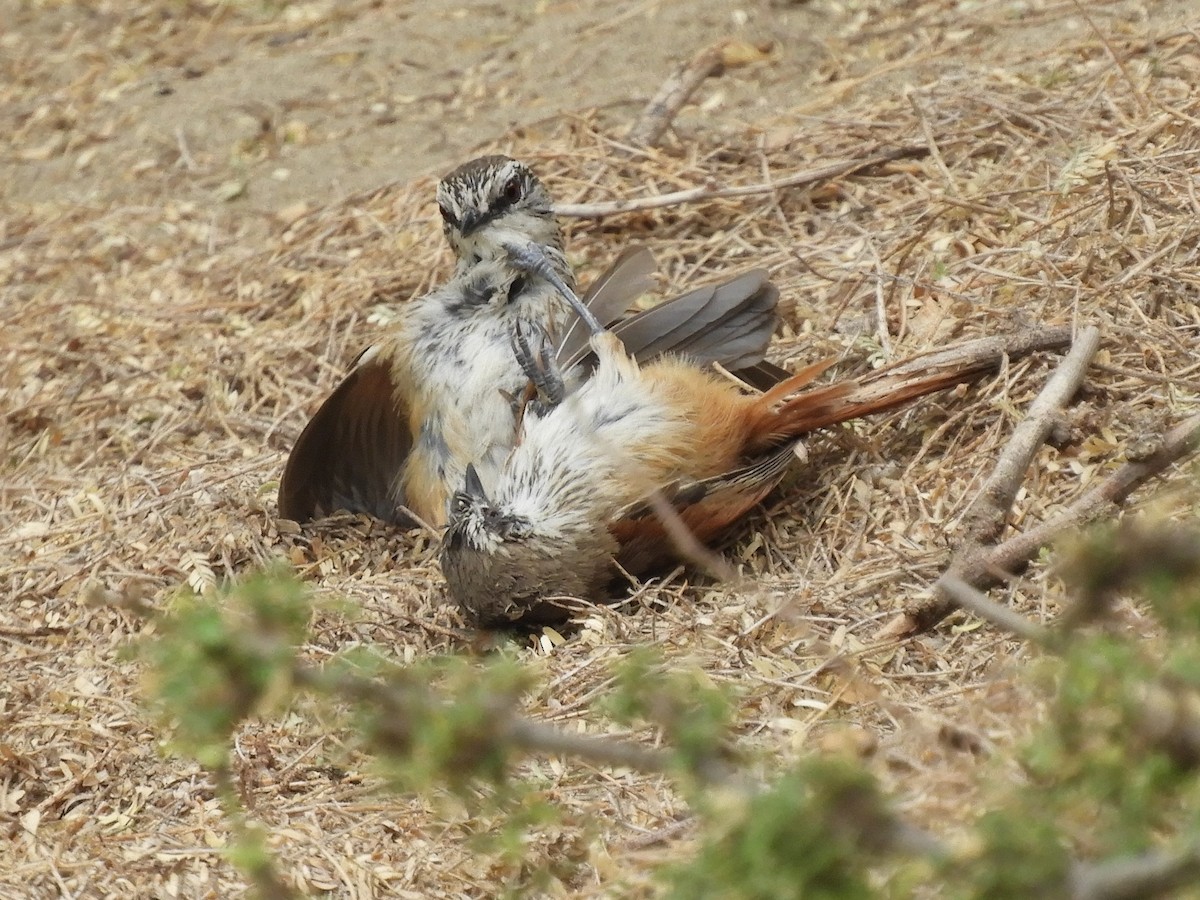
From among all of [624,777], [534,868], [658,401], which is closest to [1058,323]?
[658,401]

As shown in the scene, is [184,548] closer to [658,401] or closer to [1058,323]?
[658,401]

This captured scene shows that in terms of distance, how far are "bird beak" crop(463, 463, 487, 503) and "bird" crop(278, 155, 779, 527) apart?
0.07m

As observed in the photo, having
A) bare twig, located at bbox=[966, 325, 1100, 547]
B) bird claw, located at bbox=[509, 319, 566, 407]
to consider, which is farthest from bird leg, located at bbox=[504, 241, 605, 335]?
bare twig, located at bbox=[966, 325, 1100, 547]

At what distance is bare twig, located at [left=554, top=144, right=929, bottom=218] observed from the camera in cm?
525

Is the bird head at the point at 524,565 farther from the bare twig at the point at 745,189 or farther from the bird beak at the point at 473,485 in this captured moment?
the bare twig at the point at 745,189

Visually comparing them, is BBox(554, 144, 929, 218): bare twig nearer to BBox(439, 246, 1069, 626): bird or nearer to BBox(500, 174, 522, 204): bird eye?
BBox(500, 174, 522, 204): bird eye

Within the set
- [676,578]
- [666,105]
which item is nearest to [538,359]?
[676,578]

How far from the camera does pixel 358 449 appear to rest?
4.81 meters

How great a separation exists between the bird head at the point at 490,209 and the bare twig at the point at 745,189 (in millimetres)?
624

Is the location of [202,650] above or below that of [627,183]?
above

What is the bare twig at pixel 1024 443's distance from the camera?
3.40m

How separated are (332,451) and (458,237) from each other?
809 mm

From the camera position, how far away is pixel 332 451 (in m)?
4.76

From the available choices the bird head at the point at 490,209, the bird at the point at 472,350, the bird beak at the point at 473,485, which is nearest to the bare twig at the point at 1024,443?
the bird at the point at 472,350
